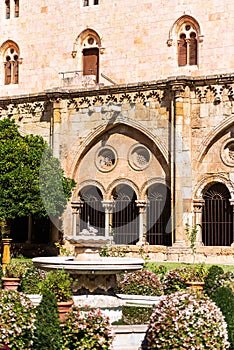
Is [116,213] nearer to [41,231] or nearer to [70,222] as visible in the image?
[70,222]

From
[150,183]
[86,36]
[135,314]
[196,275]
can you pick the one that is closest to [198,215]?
[150,183]

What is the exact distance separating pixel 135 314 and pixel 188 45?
61.3 ft

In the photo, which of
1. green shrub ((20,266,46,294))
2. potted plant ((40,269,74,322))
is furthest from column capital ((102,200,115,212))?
potted plant ((40,269,74,322))

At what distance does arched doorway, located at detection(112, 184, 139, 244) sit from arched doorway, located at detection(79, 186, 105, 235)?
27.6 inches

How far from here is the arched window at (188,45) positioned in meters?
29.8

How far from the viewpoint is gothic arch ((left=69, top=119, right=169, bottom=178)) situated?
26.9 m

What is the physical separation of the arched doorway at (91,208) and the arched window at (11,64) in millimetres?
8466

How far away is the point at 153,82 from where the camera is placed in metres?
27.1

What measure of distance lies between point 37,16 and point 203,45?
8.83m

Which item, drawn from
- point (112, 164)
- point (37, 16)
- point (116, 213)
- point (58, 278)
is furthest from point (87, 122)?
point (58, 278)

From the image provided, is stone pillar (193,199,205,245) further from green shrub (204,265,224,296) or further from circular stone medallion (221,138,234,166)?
green shrub (204,265,224,296)

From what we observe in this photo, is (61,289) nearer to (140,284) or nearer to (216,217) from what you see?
(140,284)

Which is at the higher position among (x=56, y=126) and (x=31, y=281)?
(x=56, y=126)

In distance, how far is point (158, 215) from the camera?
1073 inches
